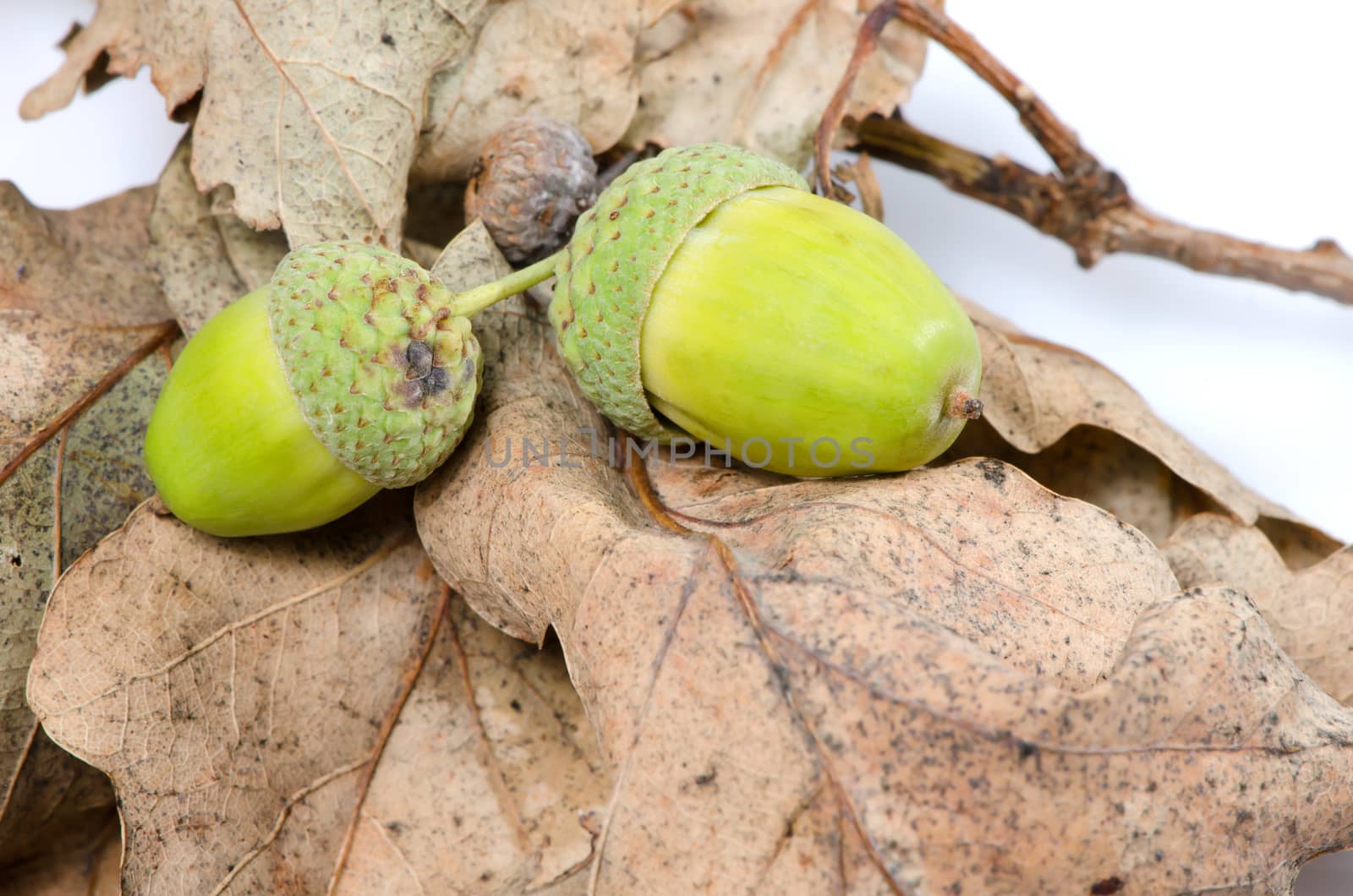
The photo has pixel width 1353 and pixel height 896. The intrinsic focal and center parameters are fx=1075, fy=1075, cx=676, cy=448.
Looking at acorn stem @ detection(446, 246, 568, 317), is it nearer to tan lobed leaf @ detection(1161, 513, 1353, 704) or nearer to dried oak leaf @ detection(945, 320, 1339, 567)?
dried oak leaf @ detection(945, 320, 1339, 567)

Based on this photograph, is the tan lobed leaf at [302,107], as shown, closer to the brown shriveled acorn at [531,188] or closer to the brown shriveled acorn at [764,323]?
the brown shriveled acorn at [531,188]

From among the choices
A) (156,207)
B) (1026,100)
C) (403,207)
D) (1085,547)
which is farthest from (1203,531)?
(156,207)

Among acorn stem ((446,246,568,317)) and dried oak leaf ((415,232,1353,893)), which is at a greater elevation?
acorn stem ((446,246,568,317))

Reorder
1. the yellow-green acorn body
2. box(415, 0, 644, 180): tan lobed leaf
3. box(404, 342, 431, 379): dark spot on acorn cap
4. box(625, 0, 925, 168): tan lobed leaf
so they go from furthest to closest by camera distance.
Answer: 1. box(625, 0, 925, 168): tan lobed leaf
2. box(415, 0, 644, 180): tan lobed leaf
3. box(404, 342, 431, 379): dark spot on acorn cap
4. the yellow-green acorn body

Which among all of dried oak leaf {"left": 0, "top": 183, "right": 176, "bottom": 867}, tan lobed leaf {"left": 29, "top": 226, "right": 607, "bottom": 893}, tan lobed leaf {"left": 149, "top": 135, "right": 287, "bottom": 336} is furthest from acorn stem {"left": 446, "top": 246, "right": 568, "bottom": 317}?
dried oak leaf {"left": 0, "top": 183, "right": 176, "bottom": 867}

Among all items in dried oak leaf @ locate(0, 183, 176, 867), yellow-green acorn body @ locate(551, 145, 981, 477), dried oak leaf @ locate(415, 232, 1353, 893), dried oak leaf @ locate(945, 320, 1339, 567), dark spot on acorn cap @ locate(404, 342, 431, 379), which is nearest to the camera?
dried oak leaf @ locate(415, 232, 1353, 893)

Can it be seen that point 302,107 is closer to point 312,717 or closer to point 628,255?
point 628,255

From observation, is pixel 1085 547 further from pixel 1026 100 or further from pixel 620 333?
pixel 1026 100
